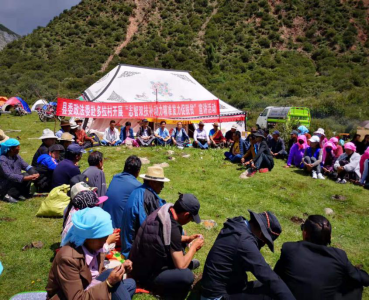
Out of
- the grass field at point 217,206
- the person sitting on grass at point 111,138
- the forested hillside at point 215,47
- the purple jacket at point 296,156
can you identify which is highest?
the forested hillside at point 215,47

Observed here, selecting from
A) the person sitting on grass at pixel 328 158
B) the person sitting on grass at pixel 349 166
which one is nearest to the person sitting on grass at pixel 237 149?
the person sitting on grass at pixel 328 158

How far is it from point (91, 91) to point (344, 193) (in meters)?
12.7

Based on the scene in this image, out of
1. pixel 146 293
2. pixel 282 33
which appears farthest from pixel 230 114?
pixel 282 33

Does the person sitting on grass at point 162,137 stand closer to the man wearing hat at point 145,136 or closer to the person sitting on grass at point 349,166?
the man wearing hat at point 145,136

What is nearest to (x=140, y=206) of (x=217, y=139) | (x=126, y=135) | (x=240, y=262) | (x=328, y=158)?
(x=240, y=262)

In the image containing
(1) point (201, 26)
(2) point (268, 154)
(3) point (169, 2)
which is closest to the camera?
(2) point (268, 154)

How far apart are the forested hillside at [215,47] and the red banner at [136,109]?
15413mm

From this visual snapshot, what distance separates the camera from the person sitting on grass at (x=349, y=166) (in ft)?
24.8

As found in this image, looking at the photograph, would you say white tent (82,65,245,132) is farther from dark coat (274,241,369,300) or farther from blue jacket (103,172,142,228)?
dark coat (274,241,369,300)

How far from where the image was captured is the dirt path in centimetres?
4522

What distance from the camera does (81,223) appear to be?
2.11 meters

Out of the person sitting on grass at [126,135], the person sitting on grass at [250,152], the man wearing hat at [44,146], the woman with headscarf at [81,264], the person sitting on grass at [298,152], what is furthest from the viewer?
the person sitting on grass at [126,135]

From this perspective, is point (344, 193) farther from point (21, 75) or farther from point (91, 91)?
point (21, 75)

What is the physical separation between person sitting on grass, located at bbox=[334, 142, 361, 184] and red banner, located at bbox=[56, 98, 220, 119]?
247 inches
